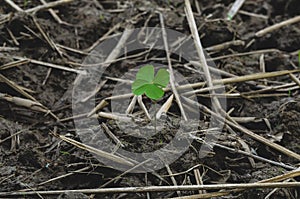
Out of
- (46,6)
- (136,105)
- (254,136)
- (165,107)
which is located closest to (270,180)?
(254,136)

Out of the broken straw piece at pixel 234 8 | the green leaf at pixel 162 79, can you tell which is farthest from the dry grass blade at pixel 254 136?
the broken straw piece at pixel 234 8

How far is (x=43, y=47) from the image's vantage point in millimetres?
1979

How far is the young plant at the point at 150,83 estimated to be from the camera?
1511 millimetres

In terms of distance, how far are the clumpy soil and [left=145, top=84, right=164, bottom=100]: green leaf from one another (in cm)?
11

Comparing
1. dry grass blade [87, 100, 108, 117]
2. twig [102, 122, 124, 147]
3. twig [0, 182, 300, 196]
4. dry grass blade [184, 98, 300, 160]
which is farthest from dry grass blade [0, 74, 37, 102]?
dry grass blade [184, 98, 300, 160]

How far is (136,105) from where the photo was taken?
1.73m

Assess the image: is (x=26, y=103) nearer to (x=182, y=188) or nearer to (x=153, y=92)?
(x=153, y=92)

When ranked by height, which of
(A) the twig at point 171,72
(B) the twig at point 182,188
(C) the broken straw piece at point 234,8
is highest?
(C) the broken straw piece at point 234,8

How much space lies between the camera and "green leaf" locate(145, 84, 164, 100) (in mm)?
1504

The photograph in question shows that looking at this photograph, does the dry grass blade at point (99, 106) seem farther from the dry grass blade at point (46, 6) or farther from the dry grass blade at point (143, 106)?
the dry grass blade at point (46, 6)

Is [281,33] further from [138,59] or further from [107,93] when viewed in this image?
[107,93]

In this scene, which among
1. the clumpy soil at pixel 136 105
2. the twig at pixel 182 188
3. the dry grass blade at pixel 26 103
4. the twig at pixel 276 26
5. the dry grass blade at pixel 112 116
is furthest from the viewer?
the twig at pixel 276 26

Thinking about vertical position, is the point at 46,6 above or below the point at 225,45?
above

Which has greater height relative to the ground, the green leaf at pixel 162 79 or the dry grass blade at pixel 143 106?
the green leaf at pixel 162 79
